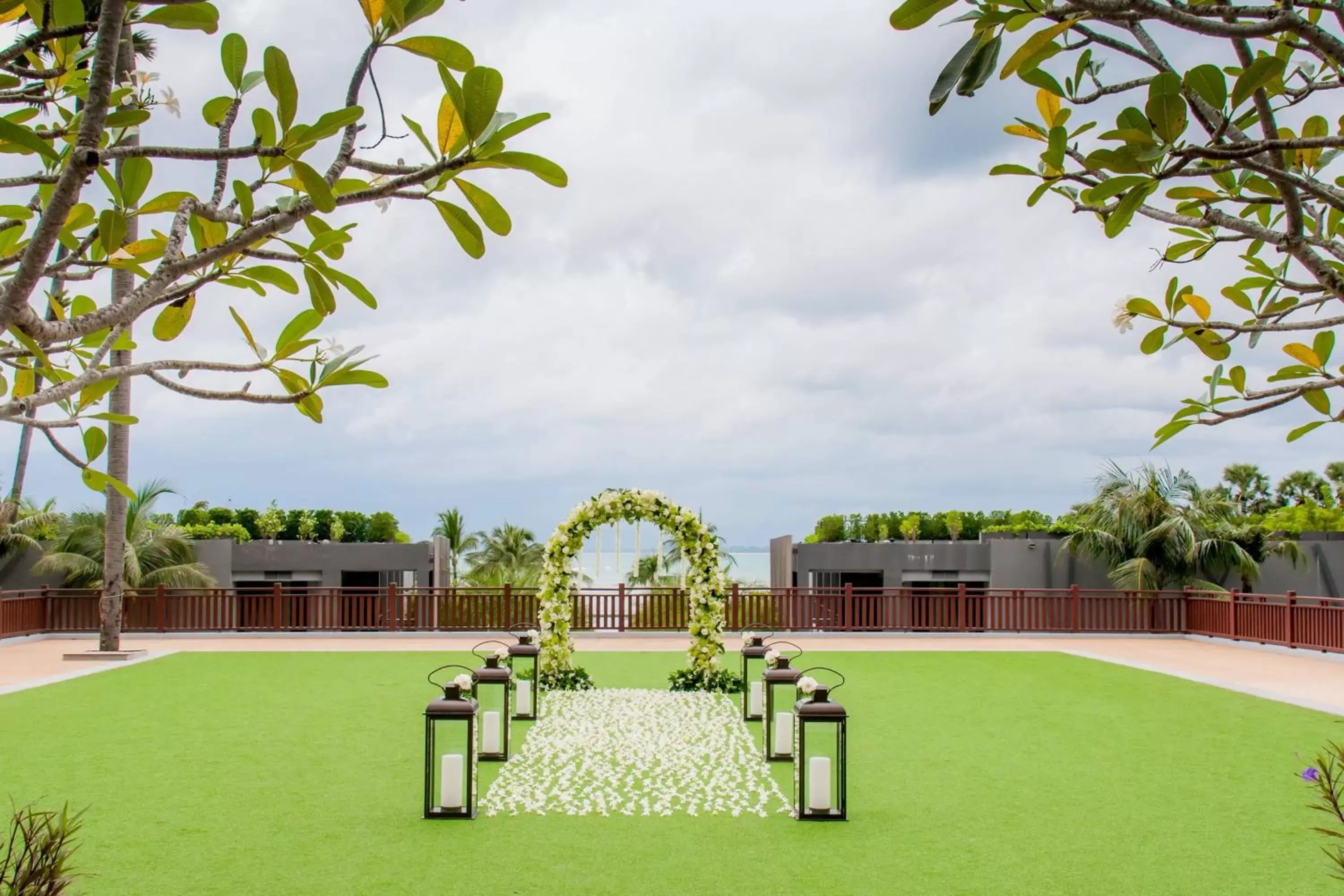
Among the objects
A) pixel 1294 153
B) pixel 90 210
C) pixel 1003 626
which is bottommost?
pixel 1003 626

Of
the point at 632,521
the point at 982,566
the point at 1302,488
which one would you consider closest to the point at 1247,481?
the point at 1302,488

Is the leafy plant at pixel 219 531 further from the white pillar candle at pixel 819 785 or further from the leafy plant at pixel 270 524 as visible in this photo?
the white pillar candle at pixel 819 785

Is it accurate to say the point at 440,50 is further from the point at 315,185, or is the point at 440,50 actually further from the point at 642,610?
the point at 642,610

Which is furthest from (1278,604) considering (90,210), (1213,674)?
(90,210)

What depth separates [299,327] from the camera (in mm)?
2311

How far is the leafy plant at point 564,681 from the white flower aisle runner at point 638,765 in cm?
75

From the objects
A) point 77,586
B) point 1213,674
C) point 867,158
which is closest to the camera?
point 867,158

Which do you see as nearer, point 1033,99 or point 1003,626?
point 1033,99

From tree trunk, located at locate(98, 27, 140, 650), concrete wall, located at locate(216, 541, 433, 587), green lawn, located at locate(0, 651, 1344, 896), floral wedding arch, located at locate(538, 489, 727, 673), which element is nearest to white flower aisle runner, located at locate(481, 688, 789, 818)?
green lawn, located at locate(0, 651, 1344, 896)

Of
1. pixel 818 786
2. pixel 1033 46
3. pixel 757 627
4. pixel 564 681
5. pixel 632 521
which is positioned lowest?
pixel 757 627

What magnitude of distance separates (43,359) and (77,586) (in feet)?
57.5

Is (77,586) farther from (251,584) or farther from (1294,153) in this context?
(1294,153)

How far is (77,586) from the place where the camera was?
17234 millimetres

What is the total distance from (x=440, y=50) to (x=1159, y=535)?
61.2 feet
